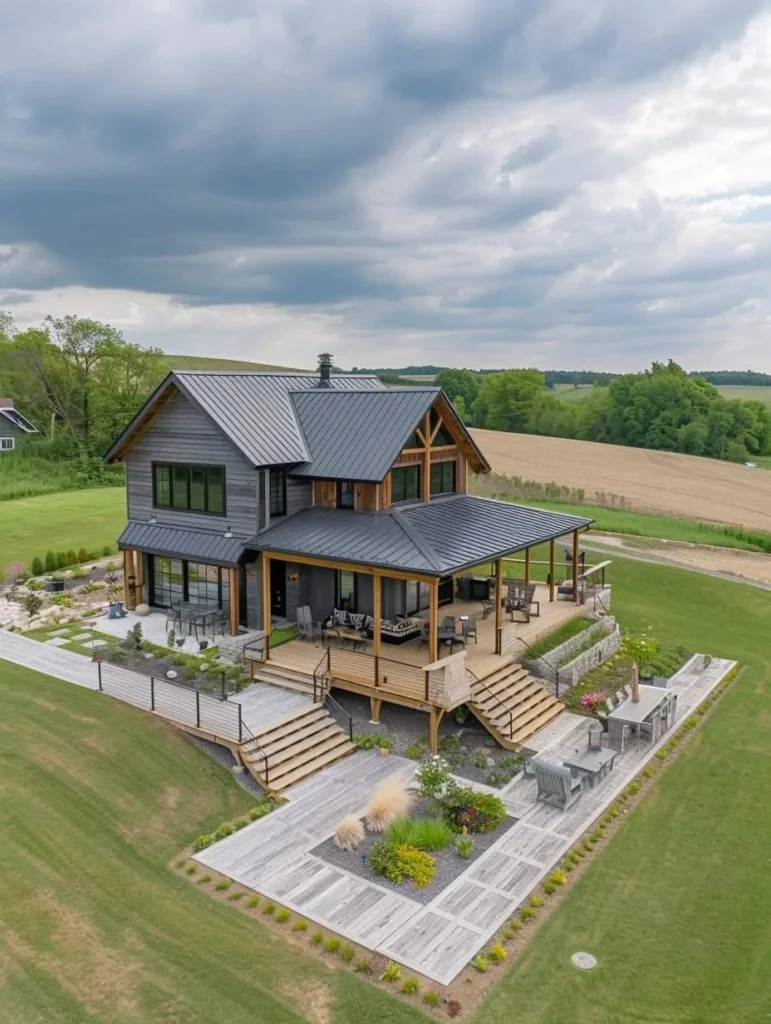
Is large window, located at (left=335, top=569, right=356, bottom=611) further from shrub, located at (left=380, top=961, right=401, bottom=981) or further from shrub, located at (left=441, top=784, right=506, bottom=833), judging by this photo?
shrub, located at (left=380, top=961, right=401, bottom=981)

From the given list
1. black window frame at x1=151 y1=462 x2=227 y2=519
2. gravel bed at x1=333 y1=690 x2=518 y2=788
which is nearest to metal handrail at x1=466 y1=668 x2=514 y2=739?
gravel bed at x1=333 y1=690 x2=518 y2=788

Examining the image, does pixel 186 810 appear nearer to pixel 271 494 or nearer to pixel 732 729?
pixel 271 494

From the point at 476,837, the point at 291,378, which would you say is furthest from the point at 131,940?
the point at 291,378

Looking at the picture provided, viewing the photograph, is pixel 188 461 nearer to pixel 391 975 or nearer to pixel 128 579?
pixel 128 579

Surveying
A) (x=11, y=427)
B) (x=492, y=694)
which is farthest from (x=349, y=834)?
(x=11, y=427)

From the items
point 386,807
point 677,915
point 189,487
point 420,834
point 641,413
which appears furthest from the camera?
point 641,413

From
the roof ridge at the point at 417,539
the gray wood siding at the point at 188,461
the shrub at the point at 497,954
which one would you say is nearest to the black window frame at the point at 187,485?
the gray wood siding at the point at 188,461

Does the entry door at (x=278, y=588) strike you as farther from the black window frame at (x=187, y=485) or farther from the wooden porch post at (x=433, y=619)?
the wooden porch post at (x=433, y=619)
